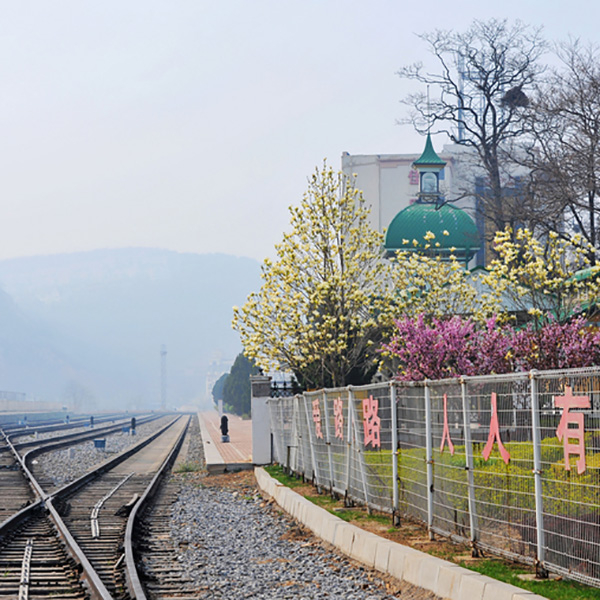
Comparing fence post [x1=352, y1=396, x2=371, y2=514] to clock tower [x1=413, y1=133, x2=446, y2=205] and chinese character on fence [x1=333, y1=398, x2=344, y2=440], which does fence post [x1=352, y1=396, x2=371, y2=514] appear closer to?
chinese character on fence [x1=333, y1=398, x2=344, y2=440]

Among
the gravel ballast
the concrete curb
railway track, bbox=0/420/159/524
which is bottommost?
railway track, bbox=0/420/159/524

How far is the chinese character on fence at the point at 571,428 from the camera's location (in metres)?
8.13

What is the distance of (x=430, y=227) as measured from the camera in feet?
148

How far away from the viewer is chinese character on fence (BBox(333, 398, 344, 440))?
1630 centimetres

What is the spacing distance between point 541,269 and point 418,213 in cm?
2204

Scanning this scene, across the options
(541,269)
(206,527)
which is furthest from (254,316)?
(206,527)

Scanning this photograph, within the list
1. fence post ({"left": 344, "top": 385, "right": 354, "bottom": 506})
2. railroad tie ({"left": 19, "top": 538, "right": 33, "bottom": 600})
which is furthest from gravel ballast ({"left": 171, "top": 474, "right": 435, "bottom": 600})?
railroad tie ({"left": 19, "top": 538, "right": 33, "bottom": 600})

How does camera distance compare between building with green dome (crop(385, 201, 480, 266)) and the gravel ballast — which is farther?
building with green dome (crop(385, 201, 480, 266))

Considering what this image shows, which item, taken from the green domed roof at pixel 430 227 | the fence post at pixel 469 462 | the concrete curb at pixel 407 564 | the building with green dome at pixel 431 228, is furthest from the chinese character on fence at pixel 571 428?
the green domed roof at pixel 430 227

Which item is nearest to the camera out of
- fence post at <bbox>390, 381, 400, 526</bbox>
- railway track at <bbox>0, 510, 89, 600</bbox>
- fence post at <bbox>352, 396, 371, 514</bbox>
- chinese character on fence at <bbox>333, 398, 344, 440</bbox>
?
railway track at <bbox>0, 510, 89, 600</bbox>

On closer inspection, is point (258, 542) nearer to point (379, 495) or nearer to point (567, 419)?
point (379, 495)

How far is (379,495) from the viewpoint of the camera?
14.3m

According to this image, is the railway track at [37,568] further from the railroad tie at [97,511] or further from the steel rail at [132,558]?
the railroad tie at [97,511]

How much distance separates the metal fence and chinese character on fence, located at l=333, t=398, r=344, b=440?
0.61m
